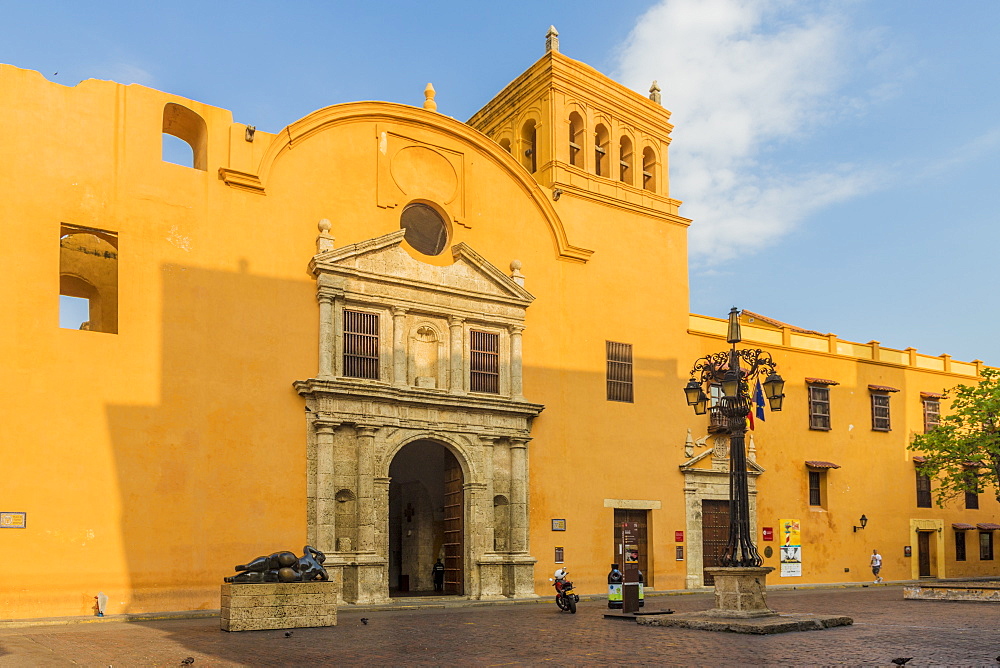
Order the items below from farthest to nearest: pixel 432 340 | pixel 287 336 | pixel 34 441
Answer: pixel 432 340
pixel 287 336
pixel 34 441

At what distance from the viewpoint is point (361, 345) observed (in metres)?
21.6

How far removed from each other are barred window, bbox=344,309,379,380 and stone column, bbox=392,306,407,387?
406mm

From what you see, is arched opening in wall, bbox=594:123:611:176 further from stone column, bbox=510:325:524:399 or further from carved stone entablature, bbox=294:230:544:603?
stone column, bbox=510:325:524:399

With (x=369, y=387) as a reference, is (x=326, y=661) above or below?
below

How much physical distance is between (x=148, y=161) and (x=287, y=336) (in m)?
4.56

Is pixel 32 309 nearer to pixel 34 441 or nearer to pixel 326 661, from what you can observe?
pixel 34 441

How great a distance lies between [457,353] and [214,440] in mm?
6082

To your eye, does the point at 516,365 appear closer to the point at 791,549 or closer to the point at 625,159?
the point at 625,159

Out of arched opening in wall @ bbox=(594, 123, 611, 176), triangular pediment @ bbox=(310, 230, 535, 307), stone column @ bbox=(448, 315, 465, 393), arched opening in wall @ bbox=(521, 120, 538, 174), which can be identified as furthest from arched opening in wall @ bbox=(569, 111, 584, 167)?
stone column @ bbox=(448, 315, 465, 393)

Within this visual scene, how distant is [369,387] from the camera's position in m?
21.1

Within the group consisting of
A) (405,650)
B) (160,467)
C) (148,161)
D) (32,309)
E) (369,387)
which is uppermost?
(148,161)

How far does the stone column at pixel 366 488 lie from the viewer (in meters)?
20.8

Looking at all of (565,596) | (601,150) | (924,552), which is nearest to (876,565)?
(924,552)

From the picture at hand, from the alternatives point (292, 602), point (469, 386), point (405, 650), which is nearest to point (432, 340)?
point (469, 386)
